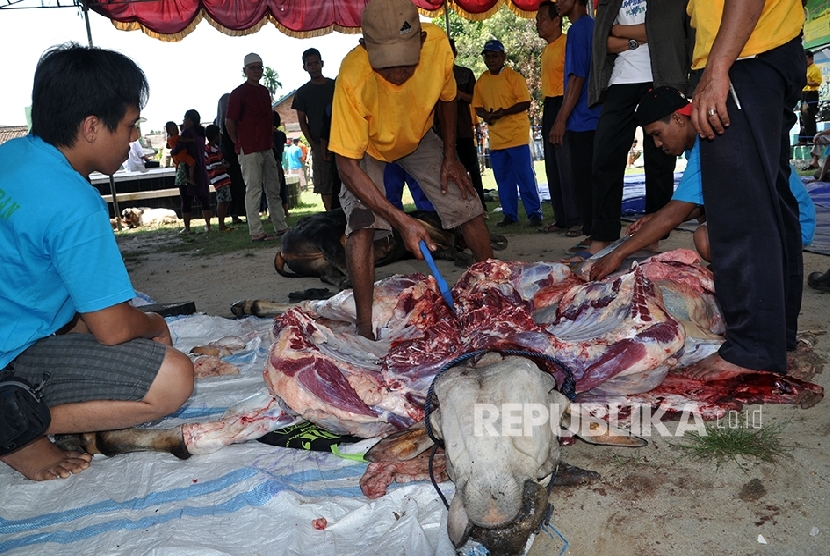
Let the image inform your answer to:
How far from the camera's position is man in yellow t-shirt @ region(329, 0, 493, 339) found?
3064 millimetres

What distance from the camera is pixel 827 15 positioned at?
1361 centimetres

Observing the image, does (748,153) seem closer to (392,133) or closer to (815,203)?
(392,133)

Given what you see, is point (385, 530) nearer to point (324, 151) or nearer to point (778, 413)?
point (778, 413)

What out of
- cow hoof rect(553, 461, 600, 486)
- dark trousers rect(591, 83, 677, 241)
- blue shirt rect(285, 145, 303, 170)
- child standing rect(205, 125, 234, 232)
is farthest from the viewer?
blue shirt rect(285, 145, 303, 170)

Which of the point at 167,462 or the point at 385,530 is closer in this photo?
the point at 385,530

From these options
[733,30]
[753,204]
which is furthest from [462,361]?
[733,30]

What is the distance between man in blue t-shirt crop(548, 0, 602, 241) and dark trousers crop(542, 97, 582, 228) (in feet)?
0.65

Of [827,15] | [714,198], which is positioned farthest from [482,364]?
[827,15]

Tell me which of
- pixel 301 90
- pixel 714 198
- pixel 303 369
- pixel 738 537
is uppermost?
pixel 301 90

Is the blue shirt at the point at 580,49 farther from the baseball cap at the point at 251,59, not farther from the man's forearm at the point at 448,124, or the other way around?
the baseball cap at the point at 251,59

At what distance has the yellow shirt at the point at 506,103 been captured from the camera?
7891 mm

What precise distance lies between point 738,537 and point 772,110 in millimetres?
Result: 1522

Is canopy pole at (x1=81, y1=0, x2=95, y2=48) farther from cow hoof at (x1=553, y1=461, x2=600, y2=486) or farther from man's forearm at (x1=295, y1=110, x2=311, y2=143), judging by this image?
cow hoof at (x1=553, y1=461, x2=600, y2=486)

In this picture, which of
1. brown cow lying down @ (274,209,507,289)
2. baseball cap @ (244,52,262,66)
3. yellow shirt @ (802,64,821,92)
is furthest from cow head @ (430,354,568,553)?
yellow shirt @ (802,64,821,92)
